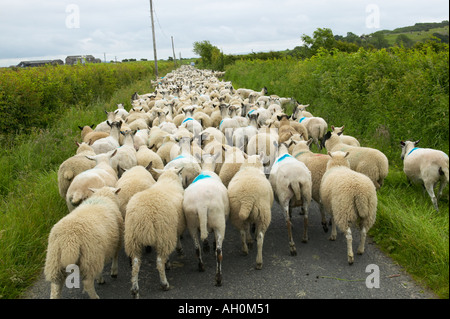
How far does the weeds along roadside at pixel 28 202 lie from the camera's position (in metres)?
4.45

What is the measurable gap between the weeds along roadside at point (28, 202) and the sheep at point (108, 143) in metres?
1.08

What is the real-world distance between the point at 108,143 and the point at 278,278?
531cm

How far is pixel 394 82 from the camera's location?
8938mm

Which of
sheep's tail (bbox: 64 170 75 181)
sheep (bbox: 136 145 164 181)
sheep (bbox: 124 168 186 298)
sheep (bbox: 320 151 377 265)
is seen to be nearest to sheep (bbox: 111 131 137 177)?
sheep (bbox: 136 145 164 181)

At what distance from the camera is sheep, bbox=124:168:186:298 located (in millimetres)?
4023

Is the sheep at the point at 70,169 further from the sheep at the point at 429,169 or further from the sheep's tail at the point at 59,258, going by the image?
the sheep at the point at 429,169

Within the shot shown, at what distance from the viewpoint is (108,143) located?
7855 mm

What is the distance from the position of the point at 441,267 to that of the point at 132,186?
172 inches

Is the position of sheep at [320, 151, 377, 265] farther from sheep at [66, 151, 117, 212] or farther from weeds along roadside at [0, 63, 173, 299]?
weeds along roadside at [0, 63, 173, 299]
